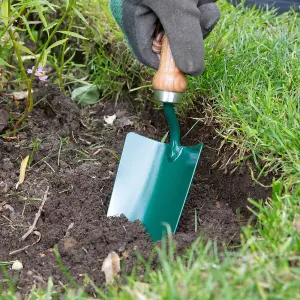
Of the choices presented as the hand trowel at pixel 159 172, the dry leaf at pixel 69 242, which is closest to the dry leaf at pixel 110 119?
the hand trowel at pixel 159 172

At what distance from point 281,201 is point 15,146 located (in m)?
1.21

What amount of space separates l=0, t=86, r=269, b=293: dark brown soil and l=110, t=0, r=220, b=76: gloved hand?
387 mm

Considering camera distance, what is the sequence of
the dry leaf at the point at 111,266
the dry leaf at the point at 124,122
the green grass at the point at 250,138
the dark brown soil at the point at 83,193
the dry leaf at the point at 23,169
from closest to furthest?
1. the green grass at the point at 250,138
2. the dry leaf at the point at 111,266
3. the dark brown soil at the point at 83,193
4. the dry leaf at the point at 23,169
5. the dry leaf at the point at 124,122

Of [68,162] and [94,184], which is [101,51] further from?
[94,184]

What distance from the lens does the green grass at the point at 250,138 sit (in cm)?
124

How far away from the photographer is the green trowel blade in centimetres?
196

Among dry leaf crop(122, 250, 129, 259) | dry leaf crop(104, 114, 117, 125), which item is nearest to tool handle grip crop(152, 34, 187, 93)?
dry leaf crop(122, 250, 129, 259)

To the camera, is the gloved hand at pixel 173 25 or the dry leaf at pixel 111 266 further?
the gloved hand at pixel 173 25

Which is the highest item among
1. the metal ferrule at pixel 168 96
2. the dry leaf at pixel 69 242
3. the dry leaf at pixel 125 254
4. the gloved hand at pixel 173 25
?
the gloved hand at pixel 173 25

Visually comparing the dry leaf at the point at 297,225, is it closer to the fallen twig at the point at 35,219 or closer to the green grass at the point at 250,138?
the green grass at the point at 250,138

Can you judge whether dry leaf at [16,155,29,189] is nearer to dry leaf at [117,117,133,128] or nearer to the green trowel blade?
the green trowel blade

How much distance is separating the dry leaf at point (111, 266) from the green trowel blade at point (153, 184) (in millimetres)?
257

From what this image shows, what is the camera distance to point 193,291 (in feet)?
4.00

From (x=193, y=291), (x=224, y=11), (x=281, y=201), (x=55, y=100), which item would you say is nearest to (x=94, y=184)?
(x=55, y=100)
